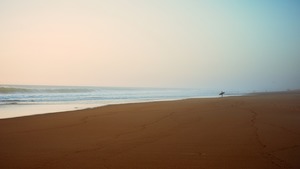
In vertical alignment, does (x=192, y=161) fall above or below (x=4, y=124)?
below

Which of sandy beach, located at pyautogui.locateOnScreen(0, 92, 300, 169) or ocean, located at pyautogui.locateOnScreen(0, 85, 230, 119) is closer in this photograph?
sandy beach, located at pyautogui.locateOnScreen(0, 92, 300, 169)

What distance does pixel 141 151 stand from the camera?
5.28 meters

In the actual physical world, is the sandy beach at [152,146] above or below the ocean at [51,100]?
below

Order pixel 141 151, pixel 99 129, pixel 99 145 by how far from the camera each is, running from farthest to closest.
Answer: pixel 99 129
pixel 99 145
pixel 141 151

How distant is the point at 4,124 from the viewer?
8.75 m

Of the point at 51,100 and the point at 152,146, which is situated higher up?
the point at 51,100

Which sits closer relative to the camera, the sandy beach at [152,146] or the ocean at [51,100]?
the sandy beach at [152,146]

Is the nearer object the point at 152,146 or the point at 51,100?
the point at 152,146


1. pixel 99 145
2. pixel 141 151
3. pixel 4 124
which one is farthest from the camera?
pixel 4 124

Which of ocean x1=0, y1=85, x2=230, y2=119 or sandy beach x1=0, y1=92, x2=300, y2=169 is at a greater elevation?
ocean x1=0, y1=85, x2=230, y2=119

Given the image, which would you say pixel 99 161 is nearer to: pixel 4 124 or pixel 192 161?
pixel 192 161

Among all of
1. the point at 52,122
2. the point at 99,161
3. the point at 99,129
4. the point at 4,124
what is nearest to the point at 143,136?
the point at 99,129

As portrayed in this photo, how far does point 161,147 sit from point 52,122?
535 centimetres

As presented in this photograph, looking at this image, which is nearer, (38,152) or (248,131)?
(38,152)
